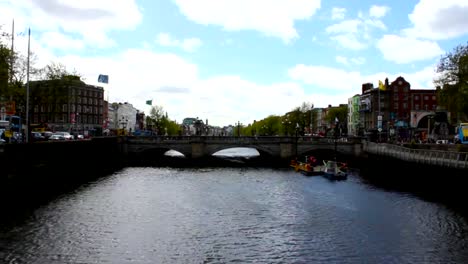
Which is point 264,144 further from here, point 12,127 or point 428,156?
point 12,127

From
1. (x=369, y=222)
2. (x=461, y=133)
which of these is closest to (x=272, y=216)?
(x=369, y=222)

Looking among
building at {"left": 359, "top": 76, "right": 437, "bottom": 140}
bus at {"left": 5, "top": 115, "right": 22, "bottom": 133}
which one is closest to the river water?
bus at {"left": 5, "top": 115, "right": 22, "bottom": 133}

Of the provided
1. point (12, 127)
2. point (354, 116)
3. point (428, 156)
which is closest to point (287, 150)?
point (428, 156)

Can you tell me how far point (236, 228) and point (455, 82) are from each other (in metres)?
56.6

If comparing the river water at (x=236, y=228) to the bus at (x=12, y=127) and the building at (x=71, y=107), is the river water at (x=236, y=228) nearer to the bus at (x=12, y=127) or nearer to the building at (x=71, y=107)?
the bus at (x=12, y=127)

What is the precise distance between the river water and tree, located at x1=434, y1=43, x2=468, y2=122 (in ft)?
87.8

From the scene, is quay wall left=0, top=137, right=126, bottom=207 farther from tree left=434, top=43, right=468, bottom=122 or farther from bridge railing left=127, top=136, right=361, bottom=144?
tree left=434, top=43, right=468, bottom=122

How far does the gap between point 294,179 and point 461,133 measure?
30.4 meters

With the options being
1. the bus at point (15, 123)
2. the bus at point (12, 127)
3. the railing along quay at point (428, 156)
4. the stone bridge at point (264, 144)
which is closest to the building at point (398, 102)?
the stone bridge at point (264, 144)

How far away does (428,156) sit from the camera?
5662cm

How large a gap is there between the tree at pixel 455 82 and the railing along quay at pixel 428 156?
37.8 ft

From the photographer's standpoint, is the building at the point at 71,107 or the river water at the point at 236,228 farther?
the building at the point at 71,107

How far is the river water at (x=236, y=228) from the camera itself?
28250mm

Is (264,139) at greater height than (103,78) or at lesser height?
lesser
